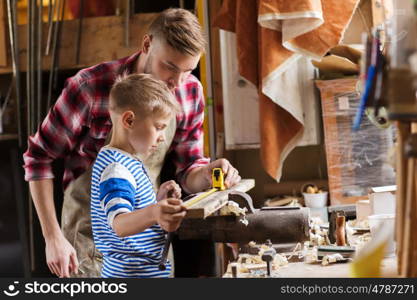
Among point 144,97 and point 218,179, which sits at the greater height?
point 144,97

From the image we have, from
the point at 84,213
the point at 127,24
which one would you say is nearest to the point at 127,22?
the point at 127,24

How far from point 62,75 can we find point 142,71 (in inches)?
31.1

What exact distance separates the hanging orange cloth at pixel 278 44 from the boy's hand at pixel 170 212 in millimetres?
950

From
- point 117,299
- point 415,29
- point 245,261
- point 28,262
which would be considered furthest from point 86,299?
point 28,262

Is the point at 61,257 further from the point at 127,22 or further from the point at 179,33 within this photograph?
the point at 127,22

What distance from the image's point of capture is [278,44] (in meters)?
2.02

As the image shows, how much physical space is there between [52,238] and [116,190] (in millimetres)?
364

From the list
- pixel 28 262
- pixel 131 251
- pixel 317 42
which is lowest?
pixel 28 262

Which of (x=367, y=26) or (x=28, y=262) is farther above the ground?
(x=367, y=26)

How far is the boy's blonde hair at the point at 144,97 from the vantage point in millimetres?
1279

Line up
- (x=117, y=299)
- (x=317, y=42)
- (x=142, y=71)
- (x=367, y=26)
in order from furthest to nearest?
(x=367, y=26) → (x=317, y=42) → (x=142, y=71) → (x=117, y=299)

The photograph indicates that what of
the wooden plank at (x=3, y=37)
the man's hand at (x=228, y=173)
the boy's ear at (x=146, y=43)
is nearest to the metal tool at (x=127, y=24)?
the wooden plank at (x=3, y=37)

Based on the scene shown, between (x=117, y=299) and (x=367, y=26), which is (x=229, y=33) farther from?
(x=117, y=299)

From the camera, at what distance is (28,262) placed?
7.11 feet
